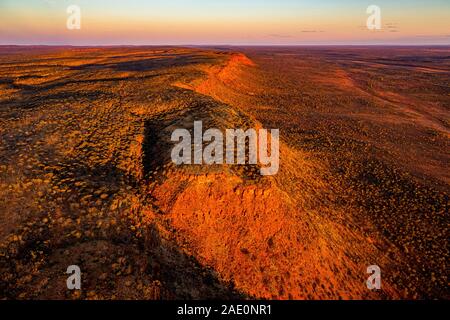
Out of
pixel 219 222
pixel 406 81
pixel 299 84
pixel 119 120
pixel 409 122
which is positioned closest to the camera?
pixel 219 222

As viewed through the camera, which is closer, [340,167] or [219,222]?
[219,222]

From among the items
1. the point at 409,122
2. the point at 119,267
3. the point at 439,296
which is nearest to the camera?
the point at 119,267

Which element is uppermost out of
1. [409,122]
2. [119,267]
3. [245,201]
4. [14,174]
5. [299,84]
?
[299,84]

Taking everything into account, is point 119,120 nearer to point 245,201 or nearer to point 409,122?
point 245,201

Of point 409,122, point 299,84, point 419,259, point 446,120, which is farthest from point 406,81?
point 419,259

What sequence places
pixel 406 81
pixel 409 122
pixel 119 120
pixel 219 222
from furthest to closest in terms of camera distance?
pixel 406 81 < pixel 409 122 < pixel 119 120 < pixel 219 222

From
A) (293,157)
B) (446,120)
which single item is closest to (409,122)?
(446,120)

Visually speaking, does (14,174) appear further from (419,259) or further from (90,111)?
(419,259)

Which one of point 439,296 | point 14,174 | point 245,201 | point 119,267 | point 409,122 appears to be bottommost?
point 439,296

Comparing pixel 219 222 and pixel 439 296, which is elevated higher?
pixel 219 222
